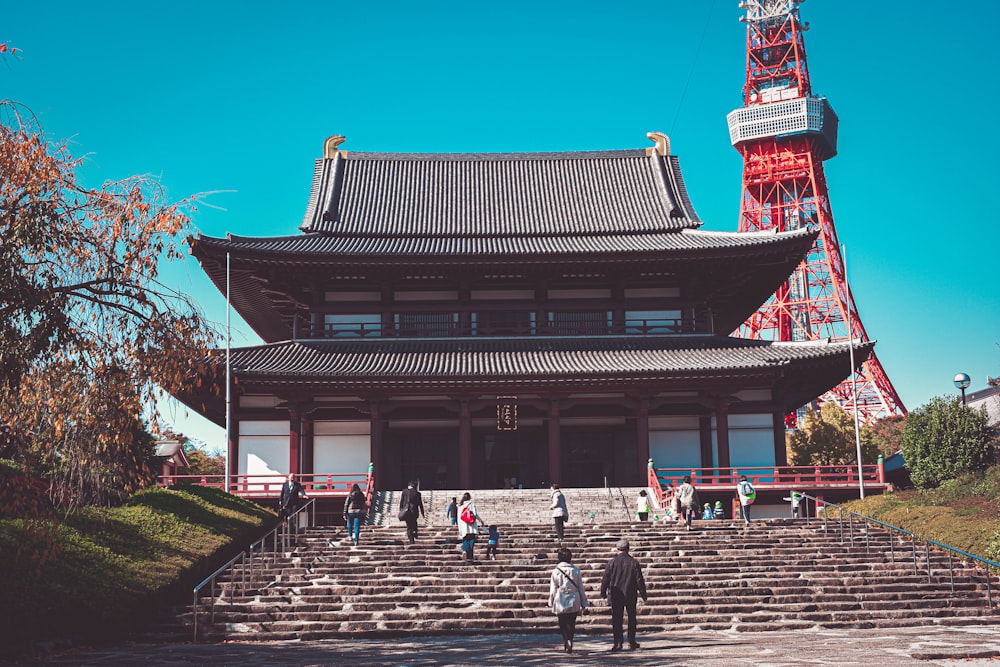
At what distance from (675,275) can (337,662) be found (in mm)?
24990

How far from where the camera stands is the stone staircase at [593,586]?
1761 centimetres

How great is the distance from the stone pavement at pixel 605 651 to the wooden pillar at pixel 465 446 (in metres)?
14.8

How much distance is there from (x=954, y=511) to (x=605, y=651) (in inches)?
571

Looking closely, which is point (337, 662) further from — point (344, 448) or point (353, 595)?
point (344, 448)

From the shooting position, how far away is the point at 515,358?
3338 centimetres

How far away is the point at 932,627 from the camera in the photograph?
17.3 metres

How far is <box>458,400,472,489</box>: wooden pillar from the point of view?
104 ft

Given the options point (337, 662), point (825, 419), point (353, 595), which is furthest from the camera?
point (825, 419)

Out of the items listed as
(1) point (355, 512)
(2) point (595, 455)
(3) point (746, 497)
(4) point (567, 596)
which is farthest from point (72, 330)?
(2) point (595, 455)

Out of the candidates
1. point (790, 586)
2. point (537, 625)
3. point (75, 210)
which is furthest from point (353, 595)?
point (75, 210)

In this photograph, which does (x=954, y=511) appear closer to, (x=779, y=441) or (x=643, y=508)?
(x=643, y=508)

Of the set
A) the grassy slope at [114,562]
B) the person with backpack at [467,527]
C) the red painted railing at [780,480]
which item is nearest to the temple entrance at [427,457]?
the red painted railing at [780,480]

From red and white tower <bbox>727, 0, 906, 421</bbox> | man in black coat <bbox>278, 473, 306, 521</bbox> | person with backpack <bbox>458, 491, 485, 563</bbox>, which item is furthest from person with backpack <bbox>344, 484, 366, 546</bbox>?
red and white tower <bbox>727, 0, 906, 421</bbox>

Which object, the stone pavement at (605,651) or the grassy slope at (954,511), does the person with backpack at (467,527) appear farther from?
the grassy slope at (954,511)
